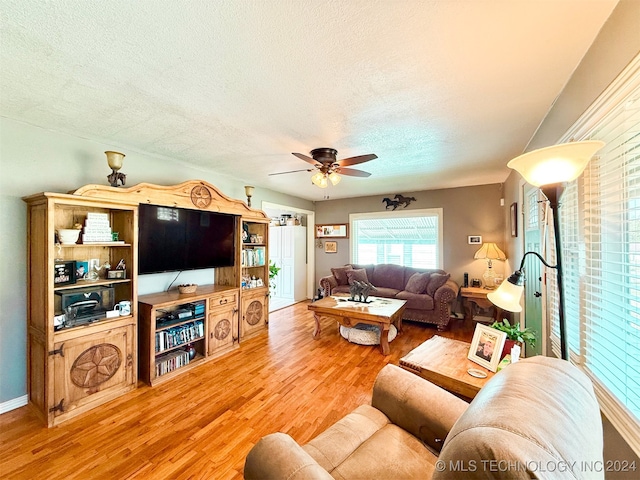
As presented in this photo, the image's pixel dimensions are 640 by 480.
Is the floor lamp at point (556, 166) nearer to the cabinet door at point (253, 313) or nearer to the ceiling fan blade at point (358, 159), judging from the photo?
the ceiling fan blade at point (358, 159)

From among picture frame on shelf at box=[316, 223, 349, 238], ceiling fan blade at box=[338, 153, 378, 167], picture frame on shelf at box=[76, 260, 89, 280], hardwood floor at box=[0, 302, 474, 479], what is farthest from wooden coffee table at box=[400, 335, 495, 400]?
picture frame on shelf at box=[316, 223, 349, 238]

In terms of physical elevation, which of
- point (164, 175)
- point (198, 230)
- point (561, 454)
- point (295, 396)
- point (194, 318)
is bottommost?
point (295, 396)

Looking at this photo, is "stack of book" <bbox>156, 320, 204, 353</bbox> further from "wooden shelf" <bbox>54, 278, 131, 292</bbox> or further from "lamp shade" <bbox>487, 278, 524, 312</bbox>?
"lamp shade" <bbox>487, 278, 524, 312</bbox>

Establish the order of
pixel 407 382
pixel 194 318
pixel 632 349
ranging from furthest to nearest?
pixel 194 318 → pixel 407 382 → pixel 632 349

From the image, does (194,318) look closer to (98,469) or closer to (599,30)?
(98,469)

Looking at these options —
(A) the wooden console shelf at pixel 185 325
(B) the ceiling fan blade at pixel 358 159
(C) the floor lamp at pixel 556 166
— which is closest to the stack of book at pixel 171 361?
(A) the wooden console shelf at pixel 185 325

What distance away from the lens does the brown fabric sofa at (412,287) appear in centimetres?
415

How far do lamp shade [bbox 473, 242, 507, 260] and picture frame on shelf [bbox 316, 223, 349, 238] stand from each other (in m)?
2.70

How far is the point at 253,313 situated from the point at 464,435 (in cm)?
348

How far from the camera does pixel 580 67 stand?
147 cm

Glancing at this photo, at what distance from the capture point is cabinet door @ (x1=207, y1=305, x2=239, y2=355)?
3111 millimetres

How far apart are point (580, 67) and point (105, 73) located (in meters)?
2.76

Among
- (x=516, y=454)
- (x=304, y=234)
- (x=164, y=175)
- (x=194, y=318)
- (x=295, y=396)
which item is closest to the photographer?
(x=516, y=454)

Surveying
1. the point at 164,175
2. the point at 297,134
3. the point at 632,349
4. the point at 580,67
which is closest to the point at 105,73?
the point at 297,134
